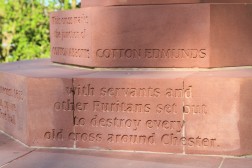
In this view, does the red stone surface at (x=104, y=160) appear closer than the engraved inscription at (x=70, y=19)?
Yes

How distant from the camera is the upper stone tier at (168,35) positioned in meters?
5.05

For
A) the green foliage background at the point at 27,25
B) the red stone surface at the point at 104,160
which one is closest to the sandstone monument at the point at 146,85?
the red stone surface at the point at 104,160

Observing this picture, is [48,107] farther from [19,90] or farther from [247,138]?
[247,138]

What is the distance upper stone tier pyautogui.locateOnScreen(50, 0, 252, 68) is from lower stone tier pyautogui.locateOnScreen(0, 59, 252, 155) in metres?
0.22

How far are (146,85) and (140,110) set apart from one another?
0.24 metres

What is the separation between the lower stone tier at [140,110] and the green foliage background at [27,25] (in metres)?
8.38

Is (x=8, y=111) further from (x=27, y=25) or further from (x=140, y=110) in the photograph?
(x=27, y=25)

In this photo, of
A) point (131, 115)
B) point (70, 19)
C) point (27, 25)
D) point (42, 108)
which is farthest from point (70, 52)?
point (27, 25)

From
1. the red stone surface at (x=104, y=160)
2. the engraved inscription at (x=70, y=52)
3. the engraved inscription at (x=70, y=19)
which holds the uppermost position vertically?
the engraved inscription at (x=70, y=19)

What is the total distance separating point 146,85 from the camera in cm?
451

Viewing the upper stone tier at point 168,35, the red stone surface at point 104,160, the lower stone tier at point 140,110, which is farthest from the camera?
the upper stone tier at point 168,35

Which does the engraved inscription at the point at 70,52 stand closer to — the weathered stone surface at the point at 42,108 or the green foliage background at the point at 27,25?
the weathered stone surface at the point at 42,108

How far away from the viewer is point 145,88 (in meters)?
4.52

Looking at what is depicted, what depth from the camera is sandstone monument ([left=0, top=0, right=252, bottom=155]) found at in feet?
14.5
